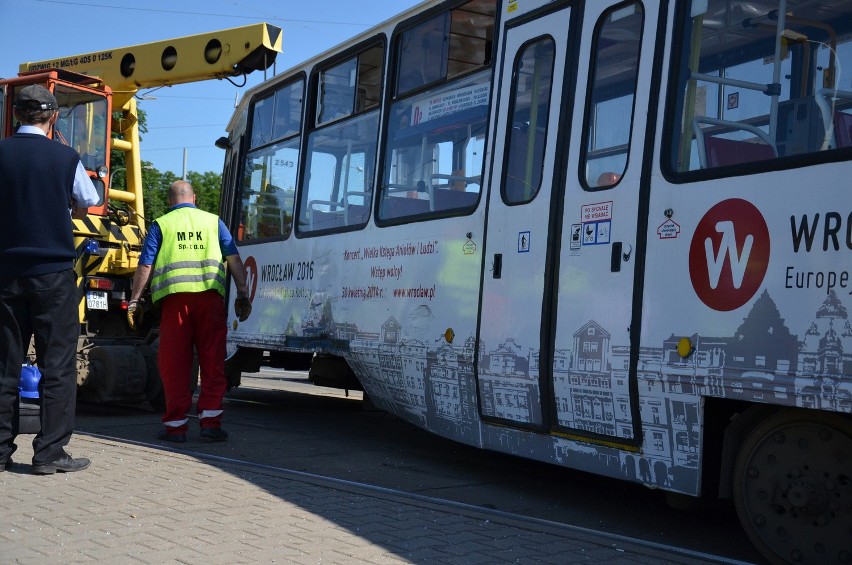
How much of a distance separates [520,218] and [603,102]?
2.77 feet

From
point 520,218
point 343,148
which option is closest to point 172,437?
point 343,148

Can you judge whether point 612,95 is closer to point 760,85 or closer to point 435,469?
point 760,85

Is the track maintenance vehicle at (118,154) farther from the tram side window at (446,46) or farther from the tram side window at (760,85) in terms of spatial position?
the tram side window at (760,85)

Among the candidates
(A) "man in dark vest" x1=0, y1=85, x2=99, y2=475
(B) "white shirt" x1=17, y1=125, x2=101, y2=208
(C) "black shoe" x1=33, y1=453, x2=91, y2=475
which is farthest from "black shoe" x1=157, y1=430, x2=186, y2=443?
(B) "white shirt" x1=17, y1=125, x2=101, y2=208

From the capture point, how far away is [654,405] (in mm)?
5152

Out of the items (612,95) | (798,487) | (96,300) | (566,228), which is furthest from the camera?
(96,300)

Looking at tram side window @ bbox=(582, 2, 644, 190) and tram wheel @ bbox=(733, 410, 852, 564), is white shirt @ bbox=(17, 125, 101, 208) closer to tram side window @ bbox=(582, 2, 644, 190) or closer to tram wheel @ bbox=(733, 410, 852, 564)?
tram side window @ bbox=(582, 2, 644, 190)

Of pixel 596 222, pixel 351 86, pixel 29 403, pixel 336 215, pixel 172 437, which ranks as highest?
pixel 351 86

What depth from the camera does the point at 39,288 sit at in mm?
6004

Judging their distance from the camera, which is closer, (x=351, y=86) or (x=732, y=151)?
(x=732, y=151)

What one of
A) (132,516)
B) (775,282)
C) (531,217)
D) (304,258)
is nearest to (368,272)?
(304,258)

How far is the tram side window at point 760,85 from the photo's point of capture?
15.2ft

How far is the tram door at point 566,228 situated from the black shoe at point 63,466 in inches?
91.8

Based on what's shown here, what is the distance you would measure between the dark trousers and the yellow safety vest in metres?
1.75
